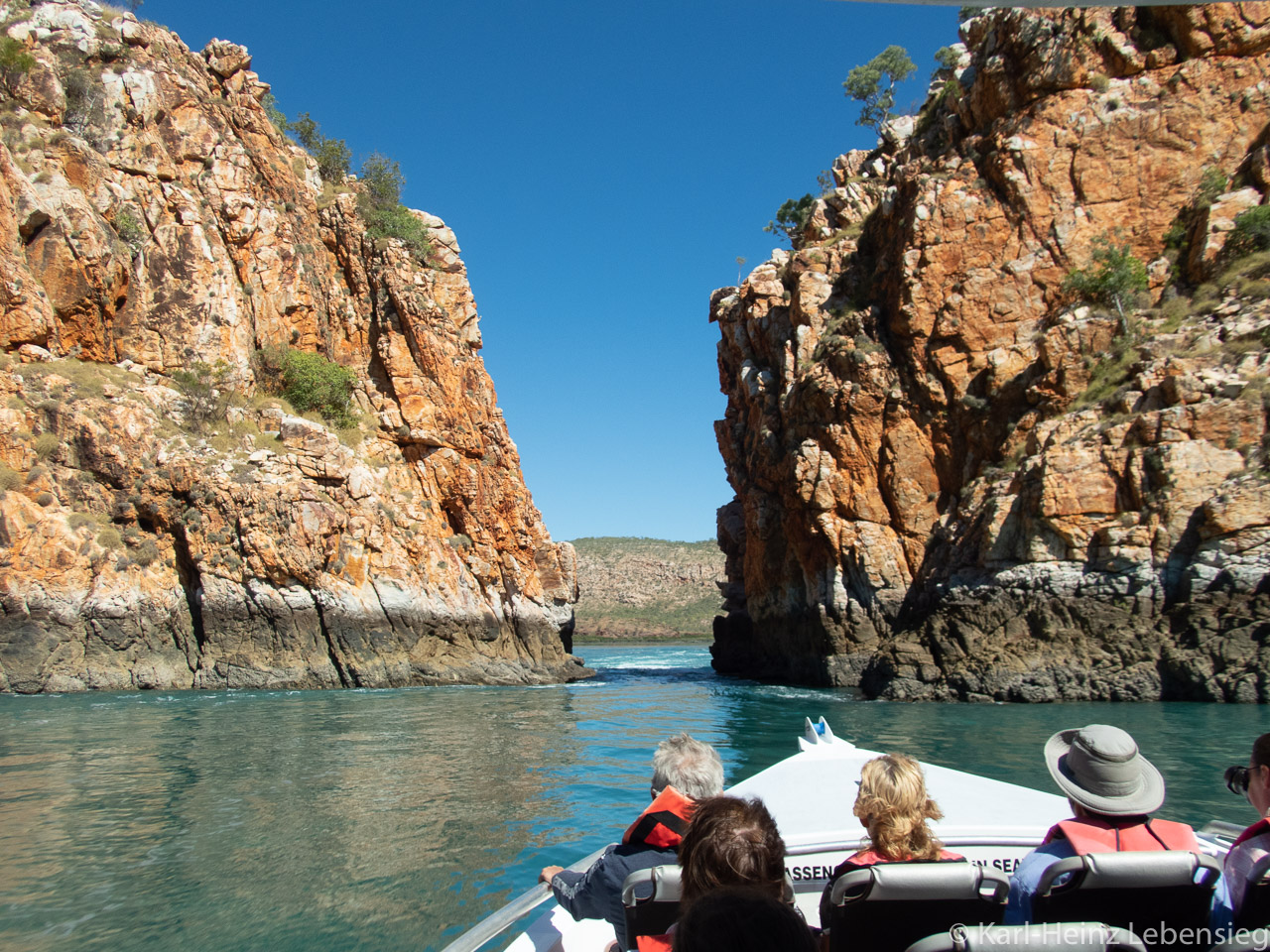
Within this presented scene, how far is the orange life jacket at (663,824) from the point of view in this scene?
3.13 meters

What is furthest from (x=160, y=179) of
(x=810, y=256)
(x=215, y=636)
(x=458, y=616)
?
(x=810, y=256)

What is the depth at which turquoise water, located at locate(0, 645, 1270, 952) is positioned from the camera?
5453 millimetres

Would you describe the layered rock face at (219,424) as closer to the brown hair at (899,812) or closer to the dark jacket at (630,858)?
the dark jacket at (630,858)

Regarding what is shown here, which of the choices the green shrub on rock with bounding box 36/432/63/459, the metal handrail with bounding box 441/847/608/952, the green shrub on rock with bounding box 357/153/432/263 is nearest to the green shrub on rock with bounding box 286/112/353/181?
the green shrub on rock with bounding box 357/153/432/263

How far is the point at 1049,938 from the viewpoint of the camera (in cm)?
216

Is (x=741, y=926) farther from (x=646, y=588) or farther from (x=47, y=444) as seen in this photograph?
(x=646, y=588)

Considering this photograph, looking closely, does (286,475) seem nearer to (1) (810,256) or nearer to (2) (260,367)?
(2) (260,367)

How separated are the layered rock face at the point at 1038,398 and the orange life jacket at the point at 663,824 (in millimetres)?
17048

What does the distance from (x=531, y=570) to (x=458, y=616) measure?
20.6 feet

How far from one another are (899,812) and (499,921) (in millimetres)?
1955

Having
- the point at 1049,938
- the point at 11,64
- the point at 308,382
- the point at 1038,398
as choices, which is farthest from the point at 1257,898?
the point at 11,64

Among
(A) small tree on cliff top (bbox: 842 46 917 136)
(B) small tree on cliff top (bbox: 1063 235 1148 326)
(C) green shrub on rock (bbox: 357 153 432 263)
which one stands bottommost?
(B) small tree on cliff top (bbox: 1063 235 1148 326)

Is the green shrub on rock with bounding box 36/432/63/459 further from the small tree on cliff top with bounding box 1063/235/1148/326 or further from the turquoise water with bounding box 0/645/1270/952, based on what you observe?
the small tree on cliff top with bounding box 1063/235/1148/326

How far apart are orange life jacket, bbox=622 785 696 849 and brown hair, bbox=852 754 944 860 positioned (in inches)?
26.4
